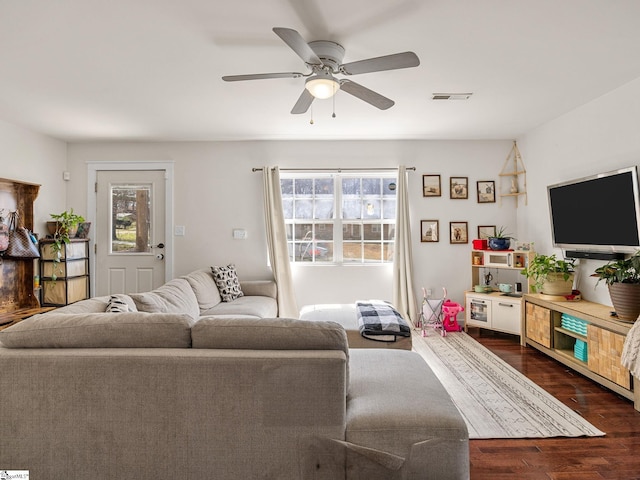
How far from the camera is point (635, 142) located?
10.2 feet

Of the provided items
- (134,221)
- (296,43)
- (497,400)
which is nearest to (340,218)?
(134,221)

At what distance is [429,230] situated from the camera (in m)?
5.07

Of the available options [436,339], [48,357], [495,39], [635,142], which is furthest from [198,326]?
[635,142]

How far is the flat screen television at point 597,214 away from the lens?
306 centimetres

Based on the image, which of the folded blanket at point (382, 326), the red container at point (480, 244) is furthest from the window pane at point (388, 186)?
the folded blanket at point (382, 326)

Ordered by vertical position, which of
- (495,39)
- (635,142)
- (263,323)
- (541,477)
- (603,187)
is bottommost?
(541,477)

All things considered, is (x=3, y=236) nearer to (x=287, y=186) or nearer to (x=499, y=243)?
(x=287, y=186)

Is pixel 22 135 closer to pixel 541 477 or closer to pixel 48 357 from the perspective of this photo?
pixel 48 357

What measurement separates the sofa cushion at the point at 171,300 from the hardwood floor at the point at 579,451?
2276 millimetres

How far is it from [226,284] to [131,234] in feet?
5.66

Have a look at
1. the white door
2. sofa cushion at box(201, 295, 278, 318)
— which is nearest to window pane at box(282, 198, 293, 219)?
sofa cushion at box(201, 295, 278, 318)

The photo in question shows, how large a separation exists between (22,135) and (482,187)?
221 inches

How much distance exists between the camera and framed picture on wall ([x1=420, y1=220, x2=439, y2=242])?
5070 mm

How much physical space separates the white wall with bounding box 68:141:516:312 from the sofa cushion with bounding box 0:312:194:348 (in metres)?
3.40
